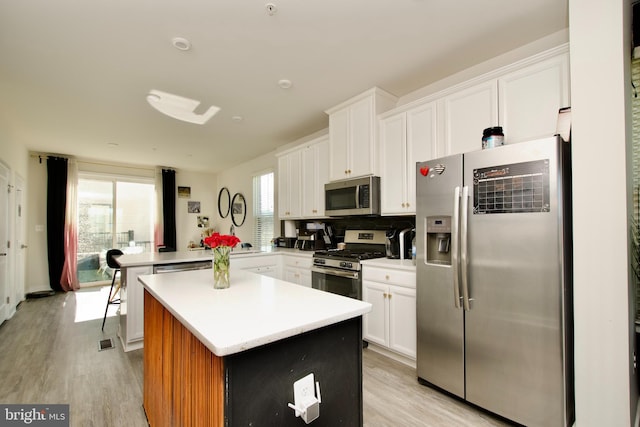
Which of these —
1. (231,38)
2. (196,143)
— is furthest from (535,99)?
(196,143)

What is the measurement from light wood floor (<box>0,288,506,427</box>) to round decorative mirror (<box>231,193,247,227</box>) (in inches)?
125

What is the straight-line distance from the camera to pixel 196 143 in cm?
483

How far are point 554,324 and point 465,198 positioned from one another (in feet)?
2.79

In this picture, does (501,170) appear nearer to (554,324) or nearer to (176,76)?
(554,324)

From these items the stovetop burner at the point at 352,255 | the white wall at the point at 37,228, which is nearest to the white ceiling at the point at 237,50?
the stovetop burner at the point at 352,255

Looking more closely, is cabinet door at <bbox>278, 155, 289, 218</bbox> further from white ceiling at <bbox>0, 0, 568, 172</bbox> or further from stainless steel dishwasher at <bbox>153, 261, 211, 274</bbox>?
stainless steel dishwasher at <bbox>153, 261, 211, 274</bbox>

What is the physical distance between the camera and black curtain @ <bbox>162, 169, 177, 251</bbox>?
21.9 feet

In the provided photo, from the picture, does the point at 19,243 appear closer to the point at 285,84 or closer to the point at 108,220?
the point at 108,220

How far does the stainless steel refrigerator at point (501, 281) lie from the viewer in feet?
5.19

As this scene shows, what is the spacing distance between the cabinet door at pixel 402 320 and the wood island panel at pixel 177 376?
180 centimetres

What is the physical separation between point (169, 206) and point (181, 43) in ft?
17.4

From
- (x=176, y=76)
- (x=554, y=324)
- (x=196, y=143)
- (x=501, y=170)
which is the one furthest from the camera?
(x=196, y=143)

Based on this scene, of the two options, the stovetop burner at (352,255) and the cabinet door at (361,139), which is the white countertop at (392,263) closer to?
the stovetop burner at (352,255)

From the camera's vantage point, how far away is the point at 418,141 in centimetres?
265
